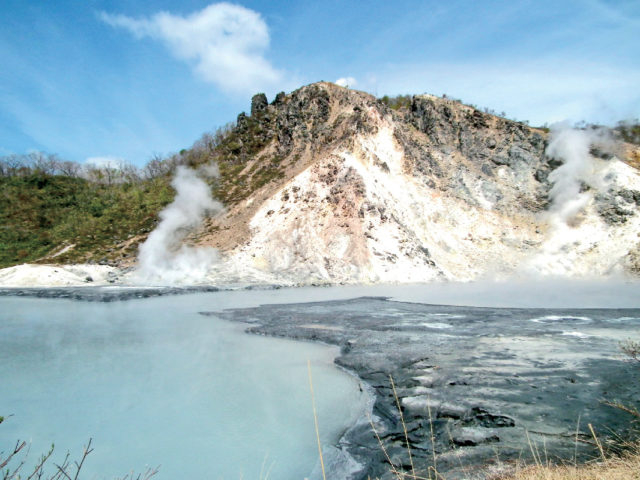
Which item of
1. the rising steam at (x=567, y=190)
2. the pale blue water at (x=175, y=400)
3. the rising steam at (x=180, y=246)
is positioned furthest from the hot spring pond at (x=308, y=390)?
the rising steam at (x=567, y=190)

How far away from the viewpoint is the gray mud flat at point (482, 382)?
162 inches

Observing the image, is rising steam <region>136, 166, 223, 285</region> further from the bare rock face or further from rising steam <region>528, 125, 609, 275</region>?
rising steam <region>528, 125, 609, 275</region>

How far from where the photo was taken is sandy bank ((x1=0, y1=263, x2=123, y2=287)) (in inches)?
970

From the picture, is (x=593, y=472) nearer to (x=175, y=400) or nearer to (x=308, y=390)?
(x=308, y=390)

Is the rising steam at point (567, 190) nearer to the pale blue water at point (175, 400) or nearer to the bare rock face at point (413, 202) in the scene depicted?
the bare rock face at point (413, 202)

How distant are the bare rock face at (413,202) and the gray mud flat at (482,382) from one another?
14.1m

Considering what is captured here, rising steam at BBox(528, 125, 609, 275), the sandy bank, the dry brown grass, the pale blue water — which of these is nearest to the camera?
the dry brown grass

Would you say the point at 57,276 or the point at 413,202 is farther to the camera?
the point at 413,202

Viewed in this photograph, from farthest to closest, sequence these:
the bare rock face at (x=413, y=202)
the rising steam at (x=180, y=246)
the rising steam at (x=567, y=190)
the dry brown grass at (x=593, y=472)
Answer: the rising steam at (x=567, y=190) → the bare rock face at (x=413, y=202) → the rising steam at (x=180, y=246) → the dry brown grass at (x=593, y=472)

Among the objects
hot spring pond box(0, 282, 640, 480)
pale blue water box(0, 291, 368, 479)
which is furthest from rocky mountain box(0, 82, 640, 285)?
pale blue water box(0, 291, 368, 479)

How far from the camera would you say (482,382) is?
5.90 meters

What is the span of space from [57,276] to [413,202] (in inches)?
1038

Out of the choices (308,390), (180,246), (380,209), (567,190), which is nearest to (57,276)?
(180,246)

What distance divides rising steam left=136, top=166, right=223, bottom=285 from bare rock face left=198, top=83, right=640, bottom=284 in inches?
67.4
